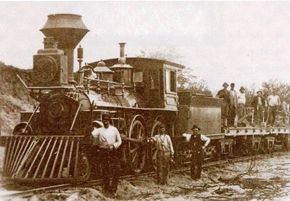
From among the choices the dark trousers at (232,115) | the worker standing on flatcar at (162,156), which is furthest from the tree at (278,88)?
the worker standing on flatcar at (162,156)

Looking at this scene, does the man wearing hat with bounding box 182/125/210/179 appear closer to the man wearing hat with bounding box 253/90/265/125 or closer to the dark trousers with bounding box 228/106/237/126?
the dark trousers with bounding box 228/106/237/126

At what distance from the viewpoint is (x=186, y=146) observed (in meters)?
15.4

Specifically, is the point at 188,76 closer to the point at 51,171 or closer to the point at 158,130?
the point at 158,130

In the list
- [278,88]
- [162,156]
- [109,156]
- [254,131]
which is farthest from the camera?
[278,88]

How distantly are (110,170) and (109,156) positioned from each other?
0.29 m

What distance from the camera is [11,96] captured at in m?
24.1

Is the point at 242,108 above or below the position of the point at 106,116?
above

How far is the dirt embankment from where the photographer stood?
74.5 ft

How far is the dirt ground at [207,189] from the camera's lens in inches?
367

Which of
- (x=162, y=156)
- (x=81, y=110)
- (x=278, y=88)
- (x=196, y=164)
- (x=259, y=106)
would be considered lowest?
(x=196, y=164)

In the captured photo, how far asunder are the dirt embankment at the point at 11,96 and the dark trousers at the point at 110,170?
12.9 meters

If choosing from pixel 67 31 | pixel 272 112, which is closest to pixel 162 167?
pixel 67 31

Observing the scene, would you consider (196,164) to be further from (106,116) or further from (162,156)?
(106,116)

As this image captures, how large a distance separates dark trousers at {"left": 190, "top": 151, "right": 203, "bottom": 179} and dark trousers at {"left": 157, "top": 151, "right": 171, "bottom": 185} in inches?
43.3
